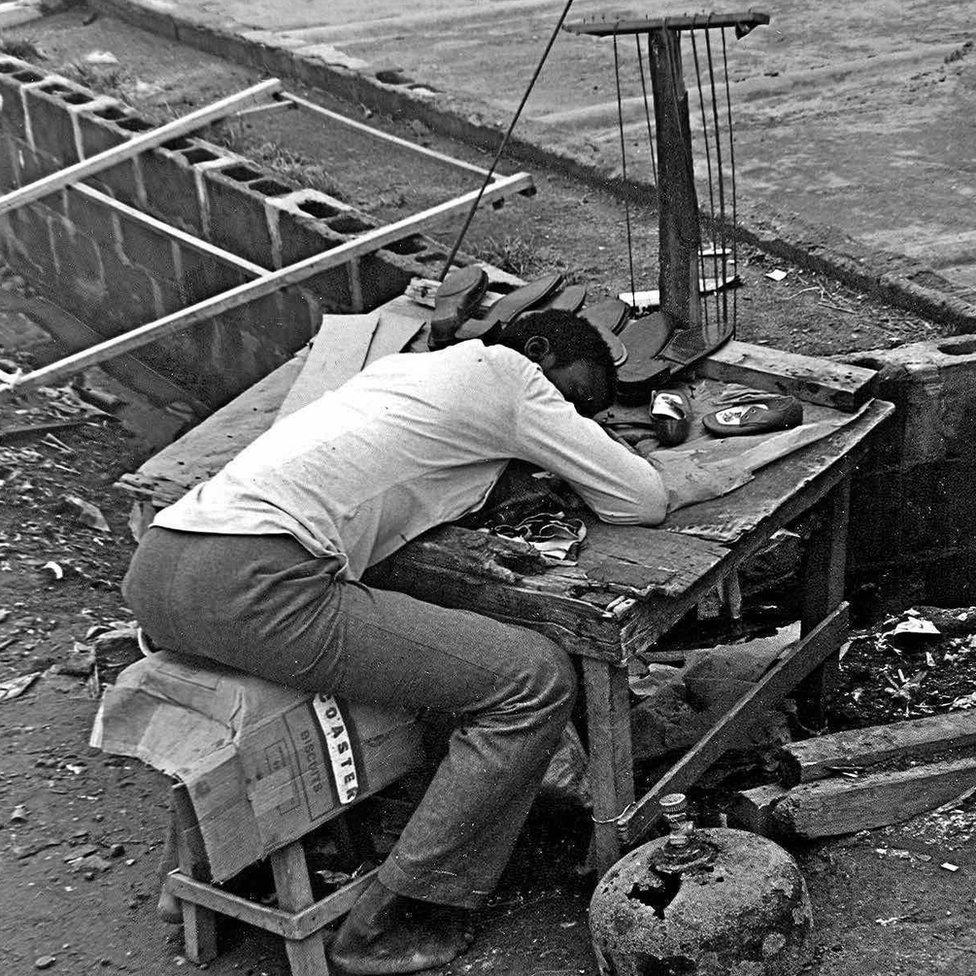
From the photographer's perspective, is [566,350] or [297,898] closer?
[297,898]

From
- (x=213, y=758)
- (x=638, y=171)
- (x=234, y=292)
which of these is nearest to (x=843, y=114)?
(x=638, y=171)

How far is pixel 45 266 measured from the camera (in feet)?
36.3

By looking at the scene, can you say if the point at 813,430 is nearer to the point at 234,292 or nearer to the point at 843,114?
the point at 234,292

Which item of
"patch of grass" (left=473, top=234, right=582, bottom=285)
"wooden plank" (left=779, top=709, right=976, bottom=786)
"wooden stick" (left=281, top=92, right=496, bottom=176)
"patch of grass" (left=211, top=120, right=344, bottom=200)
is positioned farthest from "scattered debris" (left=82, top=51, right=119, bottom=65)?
"wooden plank" (left=779, top=709, right=976, bottom=786)

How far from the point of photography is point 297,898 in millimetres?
4039

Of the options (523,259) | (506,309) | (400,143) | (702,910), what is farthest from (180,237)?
(702,910)

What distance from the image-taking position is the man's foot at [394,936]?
402 cm

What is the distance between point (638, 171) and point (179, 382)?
10.7 ft

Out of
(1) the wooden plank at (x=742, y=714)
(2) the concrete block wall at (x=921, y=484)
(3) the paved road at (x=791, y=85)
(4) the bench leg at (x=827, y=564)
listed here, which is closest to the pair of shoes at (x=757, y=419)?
→ (4) the bench leg at (x=827, y=564)

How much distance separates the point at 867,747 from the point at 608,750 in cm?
108

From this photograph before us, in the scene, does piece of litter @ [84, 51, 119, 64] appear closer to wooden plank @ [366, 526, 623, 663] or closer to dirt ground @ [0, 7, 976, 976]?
dirt ground @ [0, 7, 976, 976]

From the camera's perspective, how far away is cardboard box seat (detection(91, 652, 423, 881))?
12.5 feet

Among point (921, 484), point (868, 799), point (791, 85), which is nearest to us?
point (868, 799)

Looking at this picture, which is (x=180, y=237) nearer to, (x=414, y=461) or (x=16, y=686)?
(x=16, y=686)
